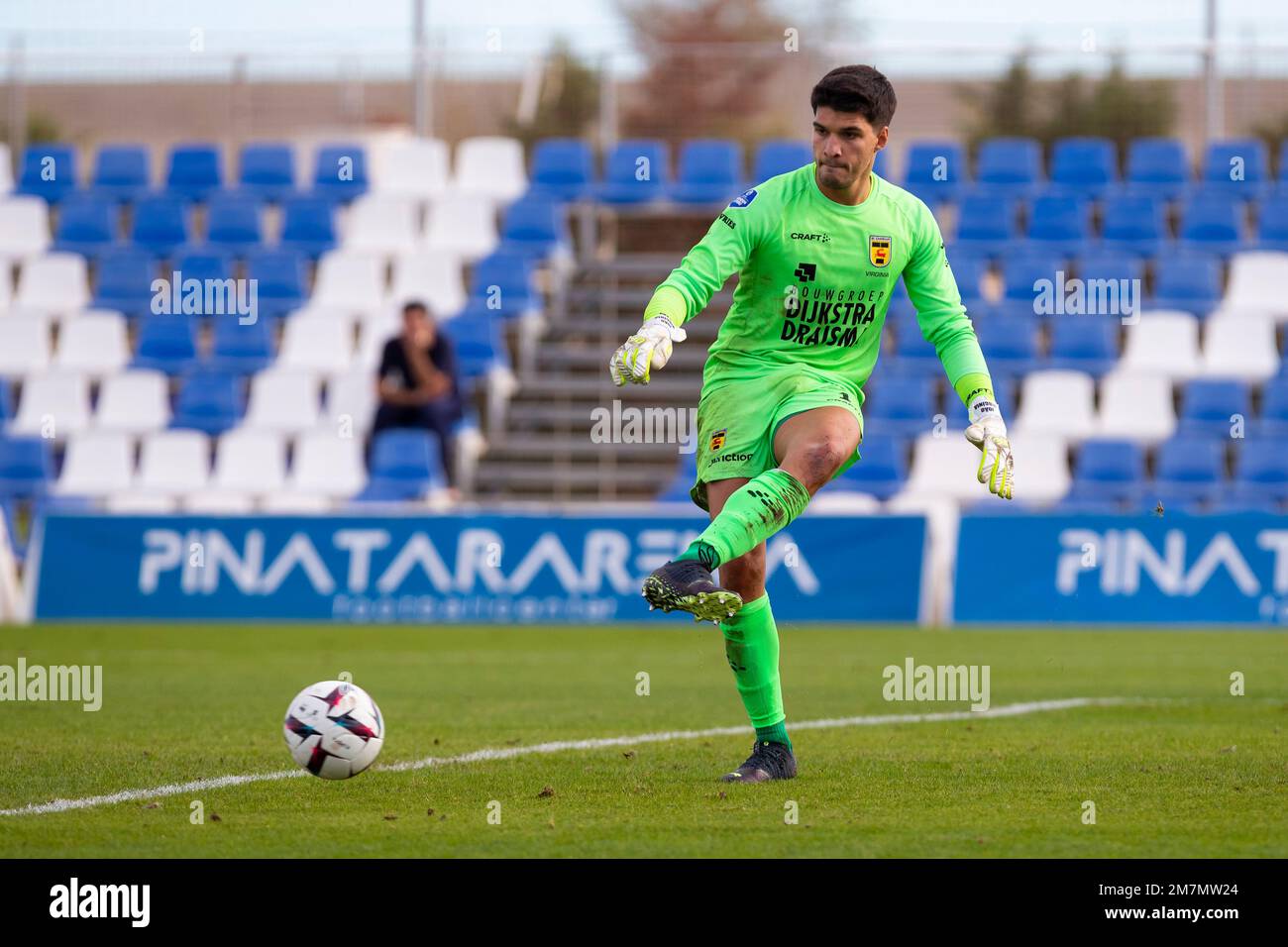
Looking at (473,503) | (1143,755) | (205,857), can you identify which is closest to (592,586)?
(473,503)

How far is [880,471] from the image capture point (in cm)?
1753

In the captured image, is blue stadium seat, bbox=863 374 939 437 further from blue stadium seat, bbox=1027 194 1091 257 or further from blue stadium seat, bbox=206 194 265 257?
blue stadium seat, bbox=206 194 265 257

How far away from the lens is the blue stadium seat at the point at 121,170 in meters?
22.8

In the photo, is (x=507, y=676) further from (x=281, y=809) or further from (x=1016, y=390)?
(x=1016, y=390)

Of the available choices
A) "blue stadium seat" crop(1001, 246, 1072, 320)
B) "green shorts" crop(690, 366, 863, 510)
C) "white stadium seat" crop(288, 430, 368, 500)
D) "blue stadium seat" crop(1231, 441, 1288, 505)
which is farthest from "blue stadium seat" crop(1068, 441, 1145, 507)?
"green shorts" crop(690, 366, 863, 510)

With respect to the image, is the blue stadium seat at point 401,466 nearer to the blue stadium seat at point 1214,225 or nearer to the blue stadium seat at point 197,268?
the blue stadium seat at point 197,268

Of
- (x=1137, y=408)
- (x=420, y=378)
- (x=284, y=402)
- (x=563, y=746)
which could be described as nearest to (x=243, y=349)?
(x=284, y=402)

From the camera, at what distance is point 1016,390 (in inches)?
743

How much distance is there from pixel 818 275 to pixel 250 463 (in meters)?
12.7

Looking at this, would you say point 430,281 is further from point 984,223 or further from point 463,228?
point 984,223

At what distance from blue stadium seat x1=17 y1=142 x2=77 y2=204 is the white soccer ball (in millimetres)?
17325

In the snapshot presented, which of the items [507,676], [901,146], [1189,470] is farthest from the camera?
[901,146]

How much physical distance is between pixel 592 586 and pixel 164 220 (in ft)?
29.8

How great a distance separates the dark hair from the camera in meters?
6.50
